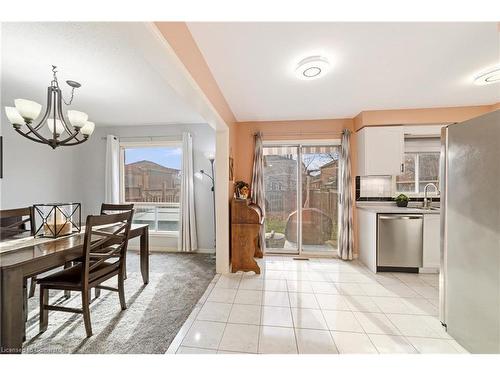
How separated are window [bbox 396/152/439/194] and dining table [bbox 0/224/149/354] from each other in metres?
4.40

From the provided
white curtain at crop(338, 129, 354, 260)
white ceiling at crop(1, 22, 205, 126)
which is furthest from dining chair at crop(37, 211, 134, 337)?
white curtain at crop(338, 129, 354, 260)

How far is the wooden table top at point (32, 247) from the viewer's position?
1.34 m

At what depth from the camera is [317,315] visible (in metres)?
2.00

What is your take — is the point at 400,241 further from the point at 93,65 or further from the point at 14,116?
the point at 14,116

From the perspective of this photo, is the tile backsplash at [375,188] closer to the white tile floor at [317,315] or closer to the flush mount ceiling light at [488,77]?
the white tile floor at [317,315]

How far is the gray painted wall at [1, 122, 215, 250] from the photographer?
3469mm

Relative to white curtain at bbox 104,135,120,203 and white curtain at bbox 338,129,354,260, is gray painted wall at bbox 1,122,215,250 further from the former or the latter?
white curtain at bbox 338,129,354,260

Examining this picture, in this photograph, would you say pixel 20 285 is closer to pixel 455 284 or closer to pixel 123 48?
pixel 123 48

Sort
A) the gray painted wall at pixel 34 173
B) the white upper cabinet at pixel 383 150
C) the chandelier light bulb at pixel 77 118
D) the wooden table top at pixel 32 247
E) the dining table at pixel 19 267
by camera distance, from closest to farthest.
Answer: the dining table at pixel 19 267
the wooden table top at pixel 32 247
the chandelier light bulb at pixel 77 118
the gray painted wall at pixel 34 173
the white upper cabinet at pixel 383 150

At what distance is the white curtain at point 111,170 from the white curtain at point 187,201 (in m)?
1.33

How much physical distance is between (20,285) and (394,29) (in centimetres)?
304

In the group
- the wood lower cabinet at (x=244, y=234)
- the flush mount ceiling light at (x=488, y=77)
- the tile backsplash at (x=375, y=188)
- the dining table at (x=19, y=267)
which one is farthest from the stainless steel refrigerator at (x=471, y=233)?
the dining table at (x=19, y=267)
